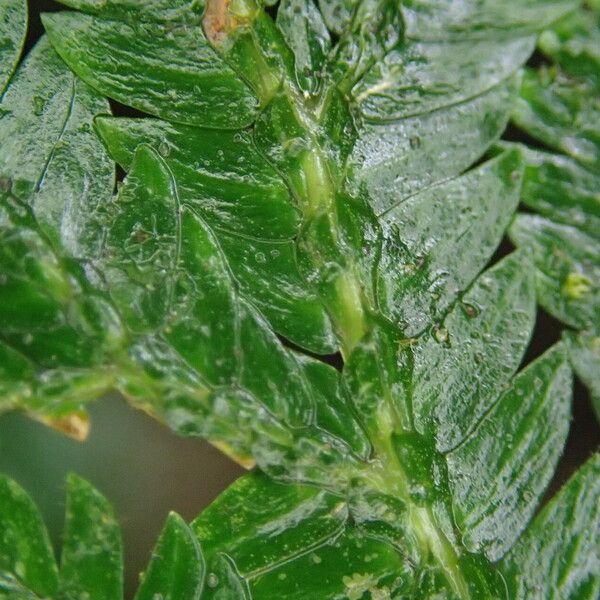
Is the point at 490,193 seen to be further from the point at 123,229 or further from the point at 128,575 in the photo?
the point at 128,575

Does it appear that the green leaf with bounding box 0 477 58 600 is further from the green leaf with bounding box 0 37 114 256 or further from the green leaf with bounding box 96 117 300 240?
the green leaf with bounding box 96 117 300 240

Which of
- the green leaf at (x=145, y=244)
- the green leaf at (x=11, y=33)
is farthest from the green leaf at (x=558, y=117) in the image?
the green leaf at (x=11, y=33)

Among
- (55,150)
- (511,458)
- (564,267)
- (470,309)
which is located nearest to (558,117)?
(564,267)

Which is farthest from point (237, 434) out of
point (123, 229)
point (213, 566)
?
point (123, 229)

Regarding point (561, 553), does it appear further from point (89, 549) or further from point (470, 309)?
point (89, 549)

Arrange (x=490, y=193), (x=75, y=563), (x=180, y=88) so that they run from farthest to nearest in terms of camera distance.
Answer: (x=490, y=193) → (x=180, y=88) → (x=75, y=563)

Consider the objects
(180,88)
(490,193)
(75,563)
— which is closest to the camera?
(75,563)
